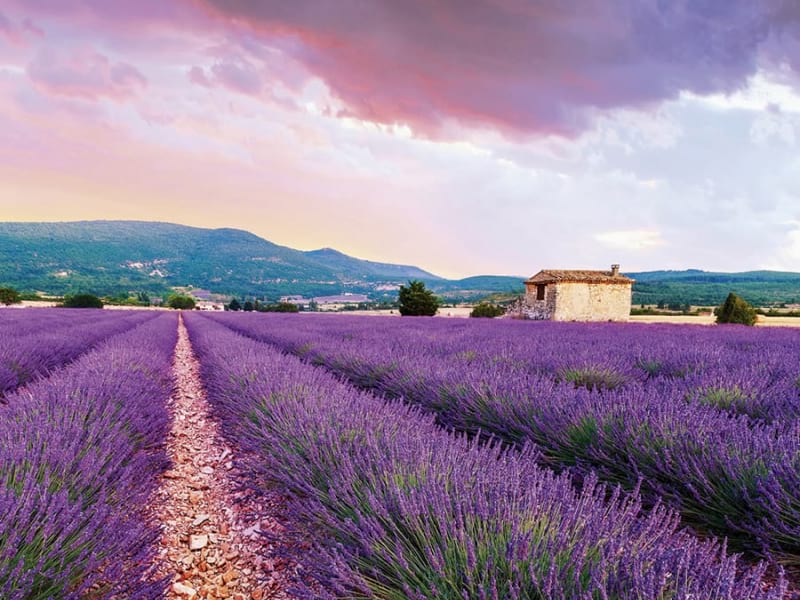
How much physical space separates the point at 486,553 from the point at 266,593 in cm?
102

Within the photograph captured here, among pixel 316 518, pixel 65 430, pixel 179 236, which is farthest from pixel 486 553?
pixel 179 236

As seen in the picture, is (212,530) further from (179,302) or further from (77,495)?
(179,302)

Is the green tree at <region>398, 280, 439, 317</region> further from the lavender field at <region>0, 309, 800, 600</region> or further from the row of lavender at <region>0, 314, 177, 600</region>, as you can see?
the row of lavender at <region>0, 314, 177, 600</region>

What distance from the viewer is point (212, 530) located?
209 centimetres

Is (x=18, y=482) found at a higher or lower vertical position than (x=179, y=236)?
lower

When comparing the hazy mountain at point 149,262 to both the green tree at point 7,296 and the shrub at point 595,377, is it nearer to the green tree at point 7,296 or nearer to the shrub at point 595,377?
→ the green tree at point 7,296

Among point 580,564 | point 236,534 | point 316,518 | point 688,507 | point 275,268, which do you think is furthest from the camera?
point 275,268

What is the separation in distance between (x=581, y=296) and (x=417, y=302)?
10.1m

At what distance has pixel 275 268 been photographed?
5930 inches

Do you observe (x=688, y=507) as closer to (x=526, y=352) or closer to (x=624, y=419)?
(x=624, y=419)

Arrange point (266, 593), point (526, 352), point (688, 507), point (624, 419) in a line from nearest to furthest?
point (266, 593), point (688, 507), point (624, 419), point (526, 352)

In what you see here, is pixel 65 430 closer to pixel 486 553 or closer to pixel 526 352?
pixel 486 553

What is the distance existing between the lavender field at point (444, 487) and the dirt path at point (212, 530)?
0.06 m

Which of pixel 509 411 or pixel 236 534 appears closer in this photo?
pixel 236 534
